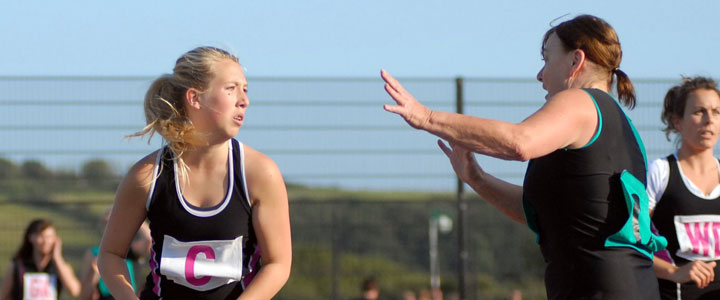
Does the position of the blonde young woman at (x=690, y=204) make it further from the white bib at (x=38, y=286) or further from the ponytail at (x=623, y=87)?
the white bib at (x=38, y=286)

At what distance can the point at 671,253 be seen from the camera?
4465 millimetres

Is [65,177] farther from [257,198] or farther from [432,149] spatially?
[257,198]

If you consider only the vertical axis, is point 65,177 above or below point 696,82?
below

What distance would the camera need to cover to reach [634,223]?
2924mm

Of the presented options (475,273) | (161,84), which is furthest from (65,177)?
(161,84)

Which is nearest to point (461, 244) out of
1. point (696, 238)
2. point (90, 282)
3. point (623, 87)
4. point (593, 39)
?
point (90, 282)

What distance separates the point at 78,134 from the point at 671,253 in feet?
28.8

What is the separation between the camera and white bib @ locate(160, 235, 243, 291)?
321 centimetres

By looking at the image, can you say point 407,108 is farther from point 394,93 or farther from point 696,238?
point 696,238

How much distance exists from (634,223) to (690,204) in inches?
66.9

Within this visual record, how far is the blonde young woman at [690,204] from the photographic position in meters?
4.43

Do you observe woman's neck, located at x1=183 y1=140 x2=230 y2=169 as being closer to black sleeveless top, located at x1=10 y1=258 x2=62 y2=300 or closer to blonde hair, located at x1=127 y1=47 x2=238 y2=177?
blonde hair, located at x1=127 y1=47 x2=238 y2=177

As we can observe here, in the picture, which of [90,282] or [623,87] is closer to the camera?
[623,87]

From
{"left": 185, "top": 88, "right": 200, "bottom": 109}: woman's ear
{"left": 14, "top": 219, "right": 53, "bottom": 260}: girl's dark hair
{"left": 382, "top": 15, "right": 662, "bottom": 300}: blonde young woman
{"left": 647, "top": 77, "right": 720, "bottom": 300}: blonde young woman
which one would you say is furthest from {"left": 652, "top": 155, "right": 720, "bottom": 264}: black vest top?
{"left": 14, "top": 219, "right": 53, "bottom": 260}: girl's dark hair
